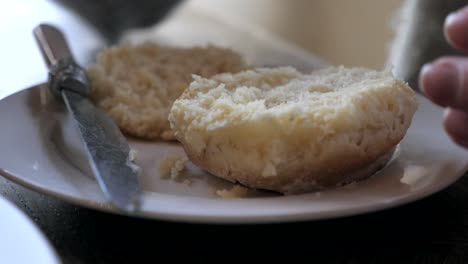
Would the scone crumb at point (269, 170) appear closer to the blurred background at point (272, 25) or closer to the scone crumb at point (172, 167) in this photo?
the scone crumb at point (172, 167)

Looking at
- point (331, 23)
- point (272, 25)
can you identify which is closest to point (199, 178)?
point (331, 23)

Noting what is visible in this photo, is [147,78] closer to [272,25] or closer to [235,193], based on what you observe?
[235,193]

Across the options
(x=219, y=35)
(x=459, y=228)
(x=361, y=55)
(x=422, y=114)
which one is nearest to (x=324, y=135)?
(x=459, y=228)

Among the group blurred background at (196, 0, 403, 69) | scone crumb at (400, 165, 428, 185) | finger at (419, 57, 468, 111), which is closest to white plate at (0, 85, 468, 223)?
scone crumb at (400, 165, 428, 185)

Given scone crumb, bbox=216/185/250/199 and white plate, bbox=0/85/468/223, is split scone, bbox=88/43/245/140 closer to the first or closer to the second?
white plate, bbox=0/85/468/223

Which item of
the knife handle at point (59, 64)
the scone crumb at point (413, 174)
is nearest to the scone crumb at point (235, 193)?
the scone crumb at point (413, 174)

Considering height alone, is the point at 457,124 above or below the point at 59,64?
below
